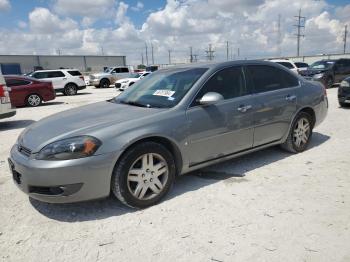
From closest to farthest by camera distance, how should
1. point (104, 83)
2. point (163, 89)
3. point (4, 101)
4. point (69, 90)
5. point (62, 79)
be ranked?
1. point (163, 89)
2. point (4, 101)
3. point (62, 79)
4. point (69, 90)
5. point (104, 83)

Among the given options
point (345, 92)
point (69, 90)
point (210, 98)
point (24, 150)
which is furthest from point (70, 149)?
point (69, 90)

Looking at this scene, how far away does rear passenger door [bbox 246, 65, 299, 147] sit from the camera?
15.8 ft

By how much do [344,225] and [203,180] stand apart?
1.79 meters

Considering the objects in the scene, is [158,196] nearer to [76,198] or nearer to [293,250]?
[76,198]

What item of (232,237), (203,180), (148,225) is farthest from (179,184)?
(232,237)

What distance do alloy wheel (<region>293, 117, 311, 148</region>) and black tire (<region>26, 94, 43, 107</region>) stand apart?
39.1ft

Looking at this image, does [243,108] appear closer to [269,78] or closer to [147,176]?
[269,78]

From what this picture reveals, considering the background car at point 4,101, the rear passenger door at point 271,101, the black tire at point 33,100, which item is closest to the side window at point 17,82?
the black tire at point 33,100

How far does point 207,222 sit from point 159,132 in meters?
1.07

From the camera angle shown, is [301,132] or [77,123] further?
[301,132]

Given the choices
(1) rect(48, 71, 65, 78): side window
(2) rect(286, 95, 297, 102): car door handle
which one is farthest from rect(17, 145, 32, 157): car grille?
(1) rect(48, 71, 65, 78): side window

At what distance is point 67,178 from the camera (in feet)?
10.8

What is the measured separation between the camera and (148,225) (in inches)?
133

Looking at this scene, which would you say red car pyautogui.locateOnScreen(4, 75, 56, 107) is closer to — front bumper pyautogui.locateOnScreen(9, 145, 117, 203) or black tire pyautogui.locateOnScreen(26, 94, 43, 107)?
black tire pyautogui.locateOnScreen(26, 94, 43, 107)
